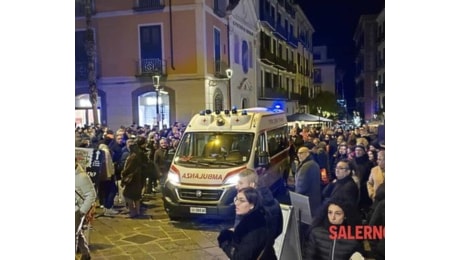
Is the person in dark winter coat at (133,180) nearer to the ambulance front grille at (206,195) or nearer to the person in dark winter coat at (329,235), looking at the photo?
the ambulance front grille at (206,195)

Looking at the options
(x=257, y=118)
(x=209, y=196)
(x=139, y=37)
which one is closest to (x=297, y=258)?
(x=209, y=196)

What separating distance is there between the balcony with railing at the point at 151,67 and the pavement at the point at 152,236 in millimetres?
665

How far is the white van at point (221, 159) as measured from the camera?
231cm

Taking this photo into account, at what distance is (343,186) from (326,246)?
1.08ft

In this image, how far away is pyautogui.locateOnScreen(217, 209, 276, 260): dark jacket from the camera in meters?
2.31

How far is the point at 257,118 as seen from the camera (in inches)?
93.6

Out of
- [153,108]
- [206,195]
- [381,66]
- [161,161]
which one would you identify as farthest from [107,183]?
[381,66]

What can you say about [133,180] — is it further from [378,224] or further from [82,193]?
[378,224]

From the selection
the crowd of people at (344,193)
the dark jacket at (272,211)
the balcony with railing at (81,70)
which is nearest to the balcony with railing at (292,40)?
the crowd of people at (344,193)

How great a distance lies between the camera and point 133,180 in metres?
2.52

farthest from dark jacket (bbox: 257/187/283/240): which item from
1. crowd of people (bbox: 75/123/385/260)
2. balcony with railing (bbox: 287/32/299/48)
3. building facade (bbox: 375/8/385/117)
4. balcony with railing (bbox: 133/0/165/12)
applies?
balcony with railing (bbox: 133/0/165/12)
